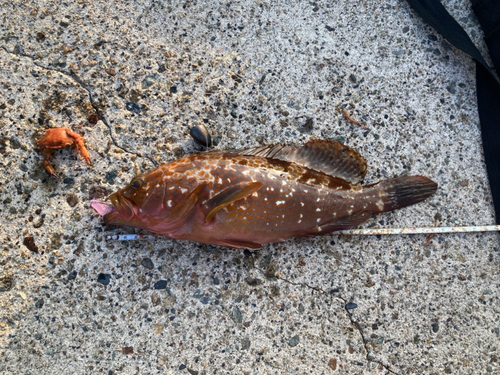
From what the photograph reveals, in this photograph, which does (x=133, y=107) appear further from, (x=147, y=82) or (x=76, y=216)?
(x=76, y=216)

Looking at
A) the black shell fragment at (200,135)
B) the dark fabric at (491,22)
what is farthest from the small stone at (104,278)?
the dark fabric at (491,22)

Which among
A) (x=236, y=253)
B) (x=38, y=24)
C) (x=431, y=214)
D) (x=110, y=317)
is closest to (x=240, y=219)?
(x=236, y=253)

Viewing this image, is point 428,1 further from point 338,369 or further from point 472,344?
point 338,369

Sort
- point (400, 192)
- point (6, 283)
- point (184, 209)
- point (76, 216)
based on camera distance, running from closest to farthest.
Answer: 1. point (184, 209)
2. point (6, 283)
3. point (76, 216)
4. point (400, 192)

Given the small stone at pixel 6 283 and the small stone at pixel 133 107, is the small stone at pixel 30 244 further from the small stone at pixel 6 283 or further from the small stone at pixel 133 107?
the small stone at pixel 133 107

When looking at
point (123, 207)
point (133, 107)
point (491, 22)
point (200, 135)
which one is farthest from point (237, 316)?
point (491, 22)

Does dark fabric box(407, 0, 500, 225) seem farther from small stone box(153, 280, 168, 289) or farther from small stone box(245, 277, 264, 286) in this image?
small stone box(153, 280, 168, 289)

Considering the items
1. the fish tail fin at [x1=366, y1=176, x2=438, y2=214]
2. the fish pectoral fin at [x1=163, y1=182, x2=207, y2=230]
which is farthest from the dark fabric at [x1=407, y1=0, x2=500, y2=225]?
the fish pectoral fin at [x1=163, y1=182, x2=207, y2=230]
